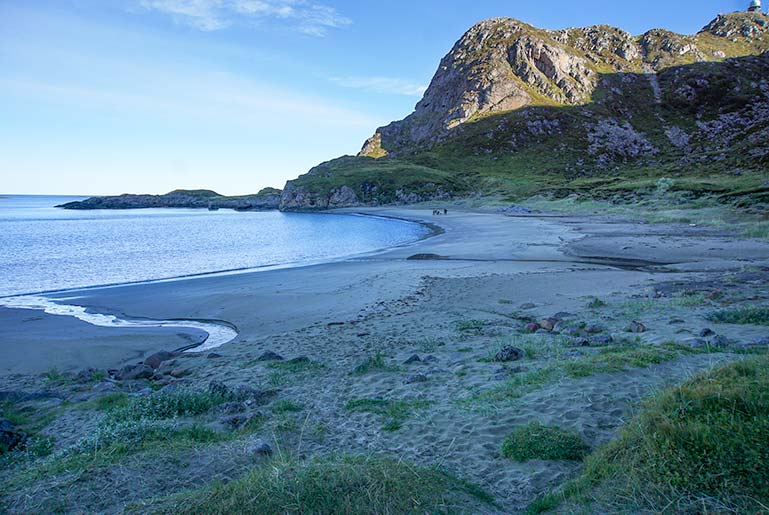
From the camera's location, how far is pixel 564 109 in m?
152

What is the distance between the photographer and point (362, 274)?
24.6 m

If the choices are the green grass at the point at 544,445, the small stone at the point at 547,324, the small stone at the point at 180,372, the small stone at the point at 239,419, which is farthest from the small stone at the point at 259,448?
the small stone at the point at 547,324

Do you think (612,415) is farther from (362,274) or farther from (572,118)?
(572,118)

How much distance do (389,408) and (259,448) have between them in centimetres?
237

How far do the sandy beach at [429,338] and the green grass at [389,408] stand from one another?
97 millimetres

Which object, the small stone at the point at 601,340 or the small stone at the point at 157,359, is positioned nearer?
the small stone at the point at 601,340

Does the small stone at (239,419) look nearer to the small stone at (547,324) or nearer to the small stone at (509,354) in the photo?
the small stone at (509,354)

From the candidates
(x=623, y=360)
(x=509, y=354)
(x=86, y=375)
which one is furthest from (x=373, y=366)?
(x=86, y=375)

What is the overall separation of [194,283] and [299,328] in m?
12.2

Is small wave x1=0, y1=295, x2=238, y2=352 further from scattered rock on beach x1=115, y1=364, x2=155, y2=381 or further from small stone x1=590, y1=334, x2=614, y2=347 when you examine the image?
small stone x1=590, y1=334, x2=614, y2=347

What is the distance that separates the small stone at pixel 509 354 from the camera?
30.8 feet

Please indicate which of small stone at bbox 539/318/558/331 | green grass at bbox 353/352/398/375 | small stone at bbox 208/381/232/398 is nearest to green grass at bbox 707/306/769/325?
small stone at bbox 539/318/558/331

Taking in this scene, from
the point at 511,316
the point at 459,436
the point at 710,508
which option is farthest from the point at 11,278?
the point at 710,508

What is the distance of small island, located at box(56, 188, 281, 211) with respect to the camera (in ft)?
529
